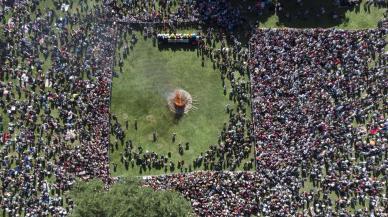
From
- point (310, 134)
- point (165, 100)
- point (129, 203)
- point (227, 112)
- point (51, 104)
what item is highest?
point (165, 100)

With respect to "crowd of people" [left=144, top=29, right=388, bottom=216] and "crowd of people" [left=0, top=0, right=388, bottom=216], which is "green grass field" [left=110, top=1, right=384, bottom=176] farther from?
"crowd of people" [left=144, top=29, right=388, bottom=216]

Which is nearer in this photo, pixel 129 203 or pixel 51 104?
pixel 129 203

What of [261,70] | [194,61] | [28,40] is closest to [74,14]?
[28,40]

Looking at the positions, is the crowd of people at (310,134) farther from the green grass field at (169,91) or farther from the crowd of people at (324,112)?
the green grass field at (169,91)

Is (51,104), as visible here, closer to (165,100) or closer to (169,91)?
(165,100)

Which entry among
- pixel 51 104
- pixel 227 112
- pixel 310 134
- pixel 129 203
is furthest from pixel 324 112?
pixel 51 104

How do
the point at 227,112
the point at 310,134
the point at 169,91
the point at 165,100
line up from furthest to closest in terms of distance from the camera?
the point at 169,91
the point at 165,100
the point at 227,112
the point at 310,134

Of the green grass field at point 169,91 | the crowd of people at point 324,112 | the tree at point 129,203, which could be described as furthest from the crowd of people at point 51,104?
the crowd of people at point 324,112

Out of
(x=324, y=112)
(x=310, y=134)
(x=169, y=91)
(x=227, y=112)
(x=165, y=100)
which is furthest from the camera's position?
(x=169, y=91)

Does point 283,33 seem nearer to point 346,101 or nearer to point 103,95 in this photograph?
point 346,101
